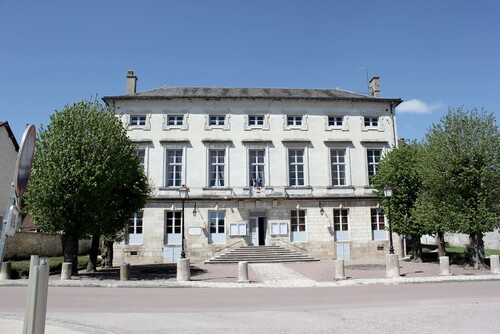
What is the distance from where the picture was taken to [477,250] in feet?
61.5

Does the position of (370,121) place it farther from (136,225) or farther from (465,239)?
(136,225)

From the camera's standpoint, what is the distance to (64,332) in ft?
21.8

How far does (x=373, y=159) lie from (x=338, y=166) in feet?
9.05

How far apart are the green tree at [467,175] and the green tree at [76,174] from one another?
51.5 feet

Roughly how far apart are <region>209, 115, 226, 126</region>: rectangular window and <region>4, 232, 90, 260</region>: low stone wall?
13545 millimetres

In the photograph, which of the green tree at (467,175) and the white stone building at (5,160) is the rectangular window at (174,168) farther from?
the green tree at (467,175)

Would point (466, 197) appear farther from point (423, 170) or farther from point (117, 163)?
point (117, 163)

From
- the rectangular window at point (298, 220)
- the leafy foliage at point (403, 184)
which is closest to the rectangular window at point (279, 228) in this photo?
the rectangular window at point (298, 220)

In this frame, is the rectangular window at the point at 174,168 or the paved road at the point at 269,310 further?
the rectangular window at the point at 174,168

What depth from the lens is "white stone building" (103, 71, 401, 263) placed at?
86.6 feet

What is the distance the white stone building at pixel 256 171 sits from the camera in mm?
26406

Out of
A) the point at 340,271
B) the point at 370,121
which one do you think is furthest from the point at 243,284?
the point at 370,121

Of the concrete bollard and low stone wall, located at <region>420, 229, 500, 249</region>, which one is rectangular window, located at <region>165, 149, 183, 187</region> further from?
low stone wall, located at <region>420, 229, 500, 249</region>

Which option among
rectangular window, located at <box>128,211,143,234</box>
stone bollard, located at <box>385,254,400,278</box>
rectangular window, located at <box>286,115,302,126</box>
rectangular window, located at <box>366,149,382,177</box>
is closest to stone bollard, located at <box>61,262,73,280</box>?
rectangular window, located at <box>128,211,143,234</box>
